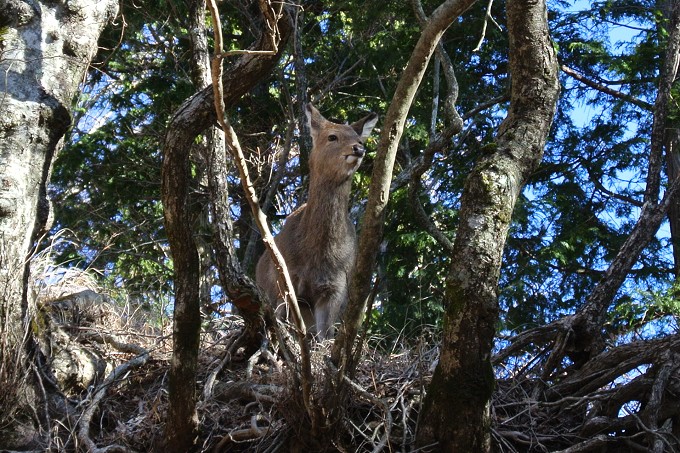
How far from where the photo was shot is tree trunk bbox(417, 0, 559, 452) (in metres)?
5.81

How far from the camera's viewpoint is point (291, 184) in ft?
58.1

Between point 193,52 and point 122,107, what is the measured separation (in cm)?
798

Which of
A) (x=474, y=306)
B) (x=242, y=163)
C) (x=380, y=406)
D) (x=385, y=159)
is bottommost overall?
(x=380, y=406)

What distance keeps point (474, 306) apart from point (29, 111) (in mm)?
4594

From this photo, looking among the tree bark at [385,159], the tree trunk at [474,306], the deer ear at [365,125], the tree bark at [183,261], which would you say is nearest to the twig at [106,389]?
the tree bark at [183,261]

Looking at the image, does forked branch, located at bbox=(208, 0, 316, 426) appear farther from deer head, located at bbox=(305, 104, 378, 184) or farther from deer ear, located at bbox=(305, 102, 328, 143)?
deer ear, located at bbox=(305, 102, 328, 143)

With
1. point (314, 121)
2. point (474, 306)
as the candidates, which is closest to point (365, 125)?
point (314, 121)

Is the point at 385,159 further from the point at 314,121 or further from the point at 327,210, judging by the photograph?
the point at 314,121

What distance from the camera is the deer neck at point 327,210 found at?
37.0 ft

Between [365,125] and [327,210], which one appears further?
[365,125]

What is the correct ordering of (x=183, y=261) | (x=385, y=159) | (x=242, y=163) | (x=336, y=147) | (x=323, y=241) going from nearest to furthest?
(x=242, y=163)
(x=385, y=159)
(x=183, y=261)
(x=323, y=241)
(x=336, y=147)

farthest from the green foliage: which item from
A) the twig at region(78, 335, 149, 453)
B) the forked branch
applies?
the forked branch

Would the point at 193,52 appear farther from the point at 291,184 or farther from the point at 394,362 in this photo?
the point at 291,184

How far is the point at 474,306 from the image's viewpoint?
578 centimetres
